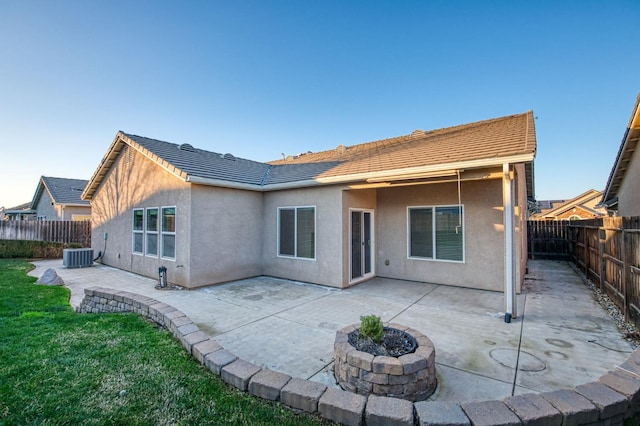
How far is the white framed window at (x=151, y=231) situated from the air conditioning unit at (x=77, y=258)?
4354 mm

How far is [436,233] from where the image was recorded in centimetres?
834

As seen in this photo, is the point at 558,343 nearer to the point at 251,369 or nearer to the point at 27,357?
the point at 251,369

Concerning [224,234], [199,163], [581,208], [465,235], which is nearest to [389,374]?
[465,235]

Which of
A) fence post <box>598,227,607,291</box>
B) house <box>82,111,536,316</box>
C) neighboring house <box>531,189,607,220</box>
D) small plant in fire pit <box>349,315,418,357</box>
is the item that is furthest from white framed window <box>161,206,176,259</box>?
neighboring house <box>531,189,607,220</box>

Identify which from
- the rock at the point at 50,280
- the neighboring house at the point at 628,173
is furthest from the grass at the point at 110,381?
the neighboring house at the point at 628,173

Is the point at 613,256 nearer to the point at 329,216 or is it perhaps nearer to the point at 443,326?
the point at 443,326

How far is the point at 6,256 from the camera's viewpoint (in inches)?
551

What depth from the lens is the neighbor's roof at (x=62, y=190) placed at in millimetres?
19422

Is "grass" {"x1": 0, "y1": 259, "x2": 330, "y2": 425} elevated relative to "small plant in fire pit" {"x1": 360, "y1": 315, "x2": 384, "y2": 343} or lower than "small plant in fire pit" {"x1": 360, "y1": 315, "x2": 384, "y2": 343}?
lower

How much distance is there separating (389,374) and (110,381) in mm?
3144

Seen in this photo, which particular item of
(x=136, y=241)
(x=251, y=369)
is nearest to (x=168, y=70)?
(x=136, y=241)

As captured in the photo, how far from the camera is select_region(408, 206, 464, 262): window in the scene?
8.01 m

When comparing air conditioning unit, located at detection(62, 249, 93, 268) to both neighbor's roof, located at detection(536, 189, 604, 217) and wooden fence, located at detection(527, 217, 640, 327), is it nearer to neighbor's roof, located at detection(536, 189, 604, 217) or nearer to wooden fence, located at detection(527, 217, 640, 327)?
wooden fence, located at detection(527, 217, 640, 327)

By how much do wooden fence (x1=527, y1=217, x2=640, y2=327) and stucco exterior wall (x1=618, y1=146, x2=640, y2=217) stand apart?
1.34m
